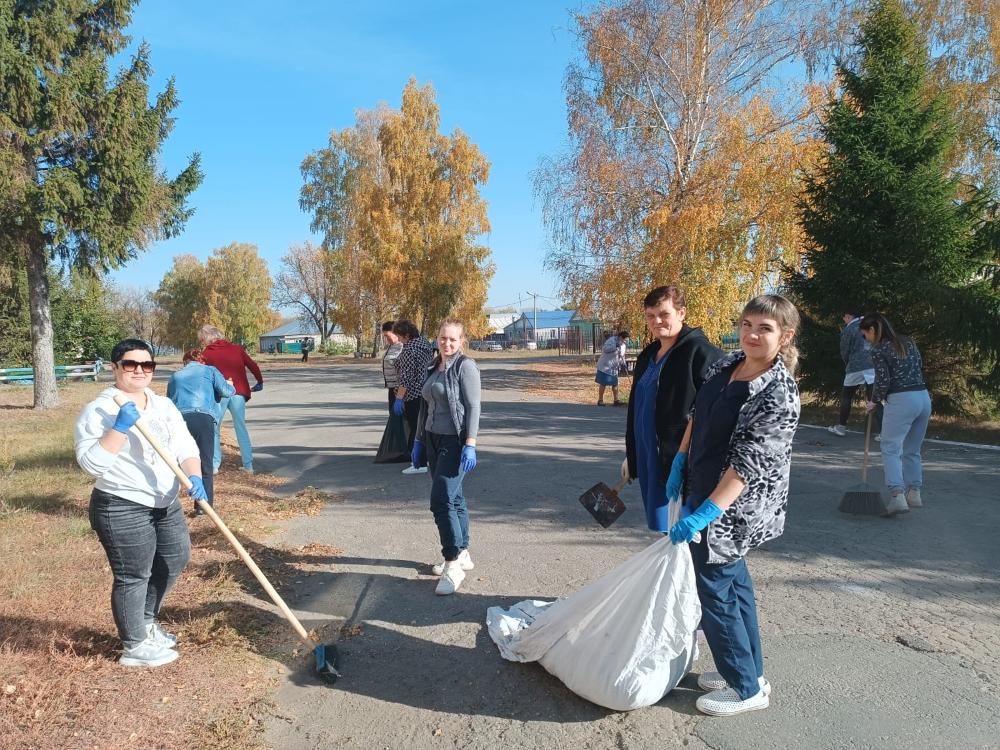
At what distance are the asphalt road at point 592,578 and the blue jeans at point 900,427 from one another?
1.34ft

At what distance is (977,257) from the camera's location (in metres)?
11.9

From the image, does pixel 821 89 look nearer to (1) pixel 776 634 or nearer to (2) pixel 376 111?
(1) pixel 776 634

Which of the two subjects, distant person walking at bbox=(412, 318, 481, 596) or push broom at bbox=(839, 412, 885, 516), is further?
push broom at bbox=(839, 412, 885, 516)

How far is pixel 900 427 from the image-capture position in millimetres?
5914

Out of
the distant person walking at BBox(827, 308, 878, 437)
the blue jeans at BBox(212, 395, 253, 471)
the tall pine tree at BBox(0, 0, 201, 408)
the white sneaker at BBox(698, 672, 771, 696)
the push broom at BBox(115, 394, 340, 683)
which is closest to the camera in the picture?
the white sneaker at BBox(698, 672, 771, 696)

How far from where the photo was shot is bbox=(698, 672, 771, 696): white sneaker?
125 inches

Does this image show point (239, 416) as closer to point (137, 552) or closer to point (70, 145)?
point (137, 552)

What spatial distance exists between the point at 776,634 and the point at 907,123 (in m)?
12.0

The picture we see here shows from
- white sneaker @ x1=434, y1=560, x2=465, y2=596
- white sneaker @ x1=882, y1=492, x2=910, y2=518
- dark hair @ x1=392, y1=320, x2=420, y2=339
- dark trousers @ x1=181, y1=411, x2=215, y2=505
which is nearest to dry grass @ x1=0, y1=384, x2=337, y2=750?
dark trousers @ x1=181, y1=411, x2=215, y2=505

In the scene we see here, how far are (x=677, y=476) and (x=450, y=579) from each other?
187cm

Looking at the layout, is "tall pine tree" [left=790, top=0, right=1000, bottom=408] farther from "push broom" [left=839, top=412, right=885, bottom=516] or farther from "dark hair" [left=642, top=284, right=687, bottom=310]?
"dark hair" [left=642, top=284, right=687, bottom=310]

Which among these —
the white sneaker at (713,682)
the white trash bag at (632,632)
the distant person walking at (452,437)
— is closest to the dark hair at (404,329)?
the distant person walking at (452,437)

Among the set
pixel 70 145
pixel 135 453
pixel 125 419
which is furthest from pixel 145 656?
pixel 70 145

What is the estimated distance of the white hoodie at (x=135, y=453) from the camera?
326cm
